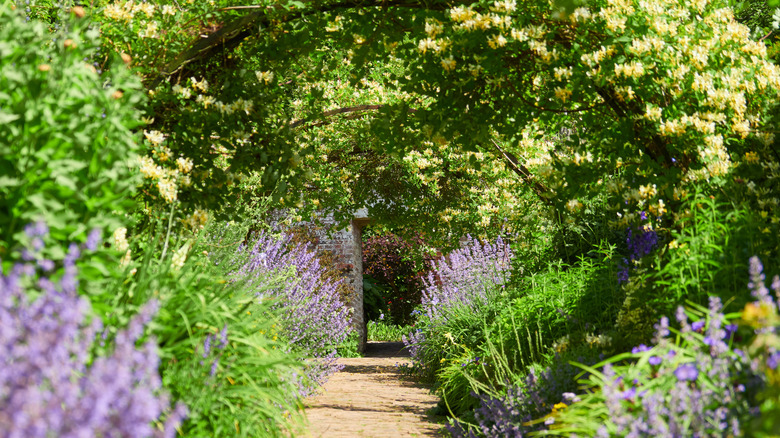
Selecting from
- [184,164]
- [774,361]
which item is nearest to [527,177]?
[184,164]

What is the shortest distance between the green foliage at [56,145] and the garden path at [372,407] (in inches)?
51.8

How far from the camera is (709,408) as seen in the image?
6.64 feet

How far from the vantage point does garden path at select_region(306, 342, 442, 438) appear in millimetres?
4387

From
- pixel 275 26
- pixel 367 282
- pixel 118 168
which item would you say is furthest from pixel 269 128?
pixel 367 282

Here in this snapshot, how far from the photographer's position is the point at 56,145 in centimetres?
209

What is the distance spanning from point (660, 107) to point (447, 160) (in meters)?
5.60

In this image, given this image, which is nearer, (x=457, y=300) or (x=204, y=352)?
(x=204, y=352)

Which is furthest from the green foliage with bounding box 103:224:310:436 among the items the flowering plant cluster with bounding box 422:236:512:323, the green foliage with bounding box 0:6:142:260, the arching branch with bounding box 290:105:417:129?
the flowering plant cluster with bounding box 422:236:512:323

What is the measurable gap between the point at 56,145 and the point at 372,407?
13.5ft

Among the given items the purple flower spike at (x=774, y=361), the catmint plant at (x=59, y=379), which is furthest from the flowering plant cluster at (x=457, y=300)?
the catmint plant at (x=59, y=379)

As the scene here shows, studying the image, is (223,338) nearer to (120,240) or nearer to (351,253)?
(120,240)

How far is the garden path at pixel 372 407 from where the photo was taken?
173 inches

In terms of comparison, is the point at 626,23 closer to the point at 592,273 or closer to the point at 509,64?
the point at 509,64

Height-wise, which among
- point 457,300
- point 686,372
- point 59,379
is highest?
point 59,379
